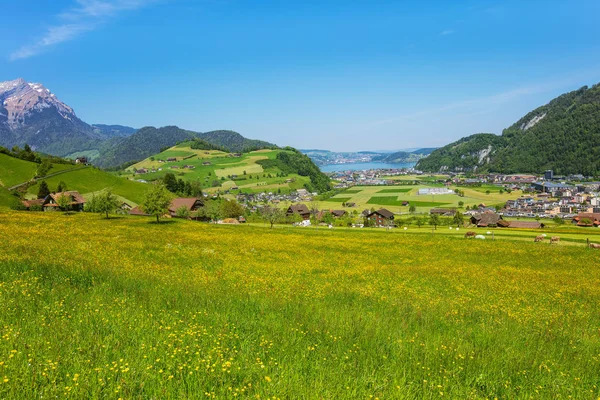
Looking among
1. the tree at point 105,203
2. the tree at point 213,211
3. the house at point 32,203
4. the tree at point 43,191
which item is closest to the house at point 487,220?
the tree at point 213,211

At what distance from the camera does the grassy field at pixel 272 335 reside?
6109mm

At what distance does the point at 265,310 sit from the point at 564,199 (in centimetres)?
24544

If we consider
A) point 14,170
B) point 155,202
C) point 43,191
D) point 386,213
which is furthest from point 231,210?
point 14,170

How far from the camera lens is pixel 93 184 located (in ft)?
390

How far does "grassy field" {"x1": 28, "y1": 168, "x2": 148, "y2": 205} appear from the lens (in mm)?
109194

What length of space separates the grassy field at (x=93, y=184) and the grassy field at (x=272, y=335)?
336 feet

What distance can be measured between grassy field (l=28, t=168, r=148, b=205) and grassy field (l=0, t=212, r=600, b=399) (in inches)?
4028

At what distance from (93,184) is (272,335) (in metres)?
133

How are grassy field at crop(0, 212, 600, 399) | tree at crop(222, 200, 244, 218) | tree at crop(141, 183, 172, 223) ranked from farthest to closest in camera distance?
1. tree at crop(222, 200, 244, 218)
2. tree at crop(141, 183, 172, 223)
3. grassy field at crop(0, 212, 600, 399)

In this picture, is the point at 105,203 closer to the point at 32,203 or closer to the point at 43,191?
the point at 32,203

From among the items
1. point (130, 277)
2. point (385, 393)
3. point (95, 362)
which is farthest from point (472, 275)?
point (95, 362)

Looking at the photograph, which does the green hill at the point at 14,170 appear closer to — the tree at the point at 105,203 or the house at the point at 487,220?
the tree at the point at 105,203

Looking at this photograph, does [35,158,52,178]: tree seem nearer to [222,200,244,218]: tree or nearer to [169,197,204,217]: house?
[169,197,204,217]: house

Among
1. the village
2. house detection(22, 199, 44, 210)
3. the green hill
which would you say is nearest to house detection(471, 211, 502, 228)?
the village
